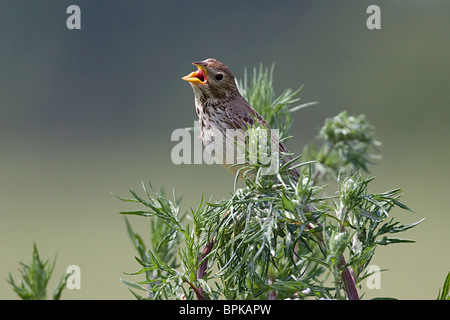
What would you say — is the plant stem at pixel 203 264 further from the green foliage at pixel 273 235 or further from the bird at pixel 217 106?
the bird at pixel 217 106

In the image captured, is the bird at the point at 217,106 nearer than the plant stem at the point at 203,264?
No

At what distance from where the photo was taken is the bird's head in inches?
62.0

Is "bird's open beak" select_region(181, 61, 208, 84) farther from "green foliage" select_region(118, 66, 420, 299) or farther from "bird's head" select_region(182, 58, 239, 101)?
"green foliage" select_region(118, 66, 420, 299)

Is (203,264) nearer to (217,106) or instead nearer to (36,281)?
(36,281)

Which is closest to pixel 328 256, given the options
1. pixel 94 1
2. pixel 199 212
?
pixel 199 212

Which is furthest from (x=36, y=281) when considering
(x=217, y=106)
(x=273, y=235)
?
(x=217, y=106)

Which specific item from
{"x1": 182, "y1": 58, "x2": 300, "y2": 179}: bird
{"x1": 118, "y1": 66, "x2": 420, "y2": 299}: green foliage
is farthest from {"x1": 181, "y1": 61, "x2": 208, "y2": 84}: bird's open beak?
{"x1": 118, "y1": 66, "x2": 420, "y2": 299}: green foliage

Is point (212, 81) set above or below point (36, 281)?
above

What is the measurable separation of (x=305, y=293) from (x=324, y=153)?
0.67m

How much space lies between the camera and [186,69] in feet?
31.7

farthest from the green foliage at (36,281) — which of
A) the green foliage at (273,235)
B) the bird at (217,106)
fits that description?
the bird at (217,106)

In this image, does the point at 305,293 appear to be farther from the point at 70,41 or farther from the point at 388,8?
the point at 388,8

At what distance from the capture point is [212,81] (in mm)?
1582

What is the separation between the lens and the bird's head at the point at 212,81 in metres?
1.57
